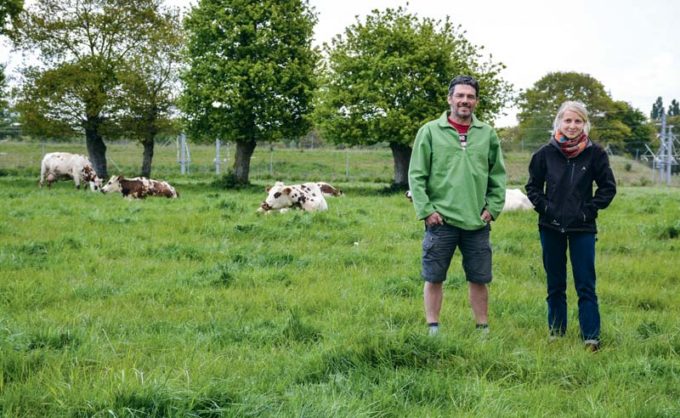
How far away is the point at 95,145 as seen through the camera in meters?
27.7

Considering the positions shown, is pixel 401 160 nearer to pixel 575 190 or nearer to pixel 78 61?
pixel 78 61

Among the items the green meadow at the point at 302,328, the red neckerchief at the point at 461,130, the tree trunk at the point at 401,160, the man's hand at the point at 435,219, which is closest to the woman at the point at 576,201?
the green meadow at the point at 302,328

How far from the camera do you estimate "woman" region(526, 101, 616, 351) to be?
5.04m

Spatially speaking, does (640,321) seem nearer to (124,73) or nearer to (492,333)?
(492,333)

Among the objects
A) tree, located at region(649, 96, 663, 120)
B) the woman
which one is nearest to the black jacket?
the woman

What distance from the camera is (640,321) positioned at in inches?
221

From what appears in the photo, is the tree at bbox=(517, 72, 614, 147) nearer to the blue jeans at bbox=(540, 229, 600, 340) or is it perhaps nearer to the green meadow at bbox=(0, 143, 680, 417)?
the green meadow at bbox=(0, 143, 680, 417)

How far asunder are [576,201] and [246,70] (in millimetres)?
20964

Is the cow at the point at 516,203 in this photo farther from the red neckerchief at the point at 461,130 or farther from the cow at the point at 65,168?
the cow at the point at 65,168

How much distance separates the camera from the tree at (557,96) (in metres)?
66.4

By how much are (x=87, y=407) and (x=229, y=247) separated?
6373 millimetres

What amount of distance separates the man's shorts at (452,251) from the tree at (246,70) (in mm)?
19964

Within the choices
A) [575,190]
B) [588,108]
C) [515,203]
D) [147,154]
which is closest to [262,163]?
[147,154]

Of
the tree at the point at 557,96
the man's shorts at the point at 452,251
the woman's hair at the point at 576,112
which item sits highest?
the tree at the point at 557,96
